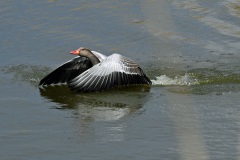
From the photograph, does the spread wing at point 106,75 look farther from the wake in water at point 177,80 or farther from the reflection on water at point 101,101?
the wake in water at point 177,80

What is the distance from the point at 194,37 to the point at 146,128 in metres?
5.11

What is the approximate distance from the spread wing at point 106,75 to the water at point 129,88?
4.9 inches

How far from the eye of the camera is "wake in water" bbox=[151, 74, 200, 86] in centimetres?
1096

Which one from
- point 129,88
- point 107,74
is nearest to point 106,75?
point 107,74

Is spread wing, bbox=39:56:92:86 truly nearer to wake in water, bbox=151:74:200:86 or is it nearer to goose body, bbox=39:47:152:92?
goose body, bbox=39:47:152:92

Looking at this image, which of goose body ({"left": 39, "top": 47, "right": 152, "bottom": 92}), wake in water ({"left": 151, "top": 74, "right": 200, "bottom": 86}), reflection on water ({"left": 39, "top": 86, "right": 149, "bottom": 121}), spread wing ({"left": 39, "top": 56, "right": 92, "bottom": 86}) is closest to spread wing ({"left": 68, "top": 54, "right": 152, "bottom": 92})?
goose body ({"left": 39, "top": 47, "right": 152, "bottom": 92})

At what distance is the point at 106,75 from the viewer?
10.6 meters

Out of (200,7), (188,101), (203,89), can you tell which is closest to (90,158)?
(188,101)

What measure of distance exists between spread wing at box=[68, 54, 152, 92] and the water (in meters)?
0.12

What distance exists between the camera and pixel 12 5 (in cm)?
1630

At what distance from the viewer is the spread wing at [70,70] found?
11.4 metres

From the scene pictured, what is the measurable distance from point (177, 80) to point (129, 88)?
28.6 inches

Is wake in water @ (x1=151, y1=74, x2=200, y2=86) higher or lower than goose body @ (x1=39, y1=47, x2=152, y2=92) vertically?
lower

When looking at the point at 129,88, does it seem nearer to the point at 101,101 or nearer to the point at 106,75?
the point at 106,75
